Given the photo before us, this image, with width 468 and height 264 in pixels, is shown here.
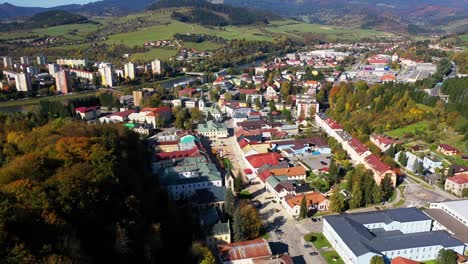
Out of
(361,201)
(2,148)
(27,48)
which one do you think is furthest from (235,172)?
(27,48)

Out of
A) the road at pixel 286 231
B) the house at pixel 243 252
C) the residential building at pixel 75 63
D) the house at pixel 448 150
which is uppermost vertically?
the residential building at pixel 75 63

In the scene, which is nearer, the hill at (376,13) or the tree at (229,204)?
the tree at (229,204)

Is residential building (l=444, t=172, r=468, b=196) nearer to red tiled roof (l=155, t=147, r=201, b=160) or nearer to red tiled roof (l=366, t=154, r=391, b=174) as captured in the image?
red tiled roof (l=366, t=154, r=391, b=174)

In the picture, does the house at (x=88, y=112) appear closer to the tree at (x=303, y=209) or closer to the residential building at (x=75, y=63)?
the tree at (x=303, y=209)

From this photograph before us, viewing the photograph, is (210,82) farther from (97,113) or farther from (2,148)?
(2,148)

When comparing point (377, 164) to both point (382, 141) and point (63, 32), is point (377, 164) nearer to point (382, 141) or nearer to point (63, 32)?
point (382, 141)

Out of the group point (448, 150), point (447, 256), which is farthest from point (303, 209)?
point (448, 150)

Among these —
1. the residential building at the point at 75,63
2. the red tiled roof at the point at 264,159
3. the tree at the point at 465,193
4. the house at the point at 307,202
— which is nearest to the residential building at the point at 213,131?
the red tiled roof at the point at 264,159
